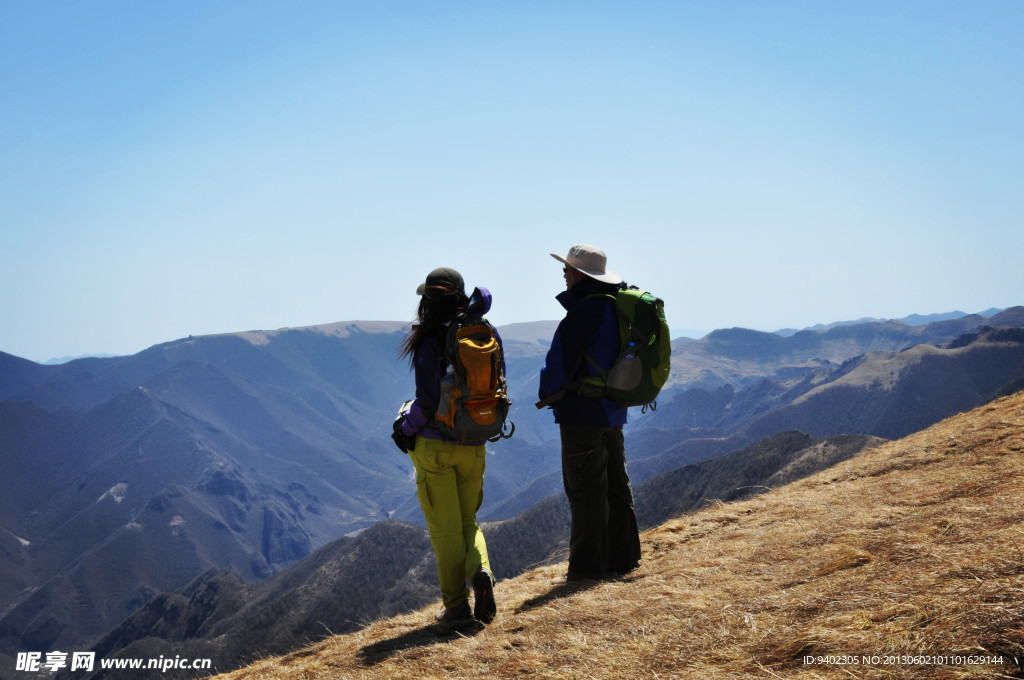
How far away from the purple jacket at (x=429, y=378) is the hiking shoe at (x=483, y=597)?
1.10 meters

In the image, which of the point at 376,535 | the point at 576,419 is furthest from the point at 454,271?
→ the point at 376,535

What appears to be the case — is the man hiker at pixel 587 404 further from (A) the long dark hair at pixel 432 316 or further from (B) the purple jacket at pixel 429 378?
(A) the long dark hair at pixel 432 316

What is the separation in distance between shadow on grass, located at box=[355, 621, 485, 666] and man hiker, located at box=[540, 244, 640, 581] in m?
1.30

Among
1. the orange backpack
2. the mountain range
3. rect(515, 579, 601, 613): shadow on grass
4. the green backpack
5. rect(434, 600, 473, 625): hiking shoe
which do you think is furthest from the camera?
the mountain range

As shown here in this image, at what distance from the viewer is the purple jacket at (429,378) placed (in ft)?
19.4

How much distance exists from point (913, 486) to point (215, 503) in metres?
195

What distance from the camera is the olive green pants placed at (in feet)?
19.5

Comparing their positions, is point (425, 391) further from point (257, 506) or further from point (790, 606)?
point (257, 506)

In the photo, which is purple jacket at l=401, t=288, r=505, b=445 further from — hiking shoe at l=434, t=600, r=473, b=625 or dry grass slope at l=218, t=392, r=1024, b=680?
dry grass slope at l=218, t=392, r=1024, b=680

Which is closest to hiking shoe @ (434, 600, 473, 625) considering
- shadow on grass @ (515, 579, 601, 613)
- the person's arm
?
shadow on grass @ (515, 579, 601, 613)

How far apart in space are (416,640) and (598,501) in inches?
78.4

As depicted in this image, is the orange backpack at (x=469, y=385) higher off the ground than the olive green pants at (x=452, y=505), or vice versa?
the orange backpack at (x=469, y=385)

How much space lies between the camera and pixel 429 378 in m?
5.95

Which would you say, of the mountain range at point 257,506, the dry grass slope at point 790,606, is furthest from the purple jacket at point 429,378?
the mountain range at point 257,506
